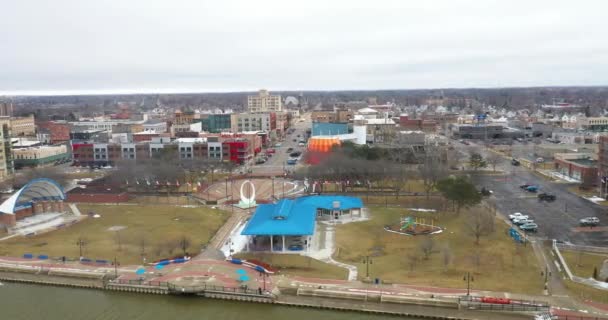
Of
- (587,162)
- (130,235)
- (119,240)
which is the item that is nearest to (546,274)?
(119,240)

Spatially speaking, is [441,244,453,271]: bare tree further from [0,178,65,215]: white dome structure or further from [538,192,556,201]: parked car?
[0,178,65,215]: white dome structure

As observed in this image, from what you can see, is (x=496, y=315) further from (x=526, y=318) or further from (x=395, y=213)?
(x=395, y=213)

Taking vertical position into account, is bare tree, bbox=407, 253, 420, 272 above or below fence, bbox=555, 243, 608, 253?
below

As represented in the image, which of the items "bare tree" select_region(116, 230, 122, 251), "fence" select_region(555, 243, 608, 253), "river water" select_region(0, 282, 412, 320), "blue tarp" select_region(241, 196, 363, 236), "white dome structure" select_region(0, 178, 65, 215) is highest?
"white dome structure" select_region(0, 178, 65, 215)

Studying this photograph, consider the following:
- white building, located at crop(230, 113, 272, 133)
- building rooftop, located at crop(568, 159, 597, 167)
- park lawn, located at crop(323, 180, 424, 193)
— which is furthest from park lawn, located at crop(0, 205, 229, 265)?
white building, located at crop(230, 113, 272, 133)

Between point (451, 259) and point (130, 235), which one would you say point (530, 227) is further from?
point (130, 235)

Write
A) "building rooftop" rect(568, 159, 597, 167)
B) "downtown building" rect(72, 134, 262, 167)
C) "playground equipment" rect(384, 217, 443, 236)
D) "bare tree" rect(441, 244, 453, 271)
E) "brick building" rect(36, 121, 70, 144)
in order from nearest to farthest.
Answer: "bare tree" rect(441, 244, 453, 271) → "playground equipment" rect(384, 217, 443, 236) → "building rooftop" rect(568, 159, 597, 167) → "downtown building" rect(72, 134, 262, 167) → "brick building" rect(36, 121, 70, 144)

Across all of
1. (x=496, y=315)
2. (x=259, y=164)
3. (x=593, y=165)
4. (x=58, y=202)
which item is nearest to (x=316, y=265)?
(x=496, y=315)
